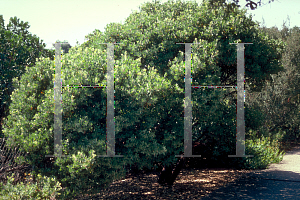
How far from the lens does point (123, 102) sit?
595 centimetres

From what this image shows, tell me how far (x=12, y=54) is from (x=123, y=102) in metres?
4.47

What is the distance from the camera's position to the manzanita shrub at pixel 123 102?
5559 millimetres

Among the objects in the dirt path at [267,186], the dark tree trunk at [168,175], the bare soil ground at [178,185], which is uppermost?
the dark tree trunk at [168,175]

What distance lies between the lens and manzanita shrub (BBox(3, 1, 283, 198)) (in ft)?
18.2

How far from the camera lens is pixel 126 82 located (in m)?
5.88

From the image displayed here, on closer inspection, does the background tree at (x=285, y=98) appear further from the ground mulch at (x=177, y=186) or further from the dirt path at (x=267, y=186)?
the ground mulch at (x=177, y=186)

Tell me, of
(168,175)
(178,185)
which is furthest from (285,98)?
(168,175)

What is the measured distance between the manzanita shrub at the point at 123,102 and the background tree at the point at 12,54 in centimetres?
156

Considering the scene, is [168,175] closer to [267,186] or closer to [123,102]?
[267,186]

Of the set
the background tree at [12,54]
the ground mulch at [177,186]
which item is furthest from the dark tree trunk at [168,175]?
the background tree at [12,54]

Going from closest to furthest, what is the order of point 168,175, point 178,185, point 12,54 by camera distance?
point 12,54 → point 168,175 → point 178,185

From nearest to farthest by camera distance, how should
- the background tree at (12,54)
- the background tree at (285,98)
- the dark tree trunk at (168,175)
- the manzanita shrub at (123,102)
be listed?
the manzanita shrub at (123,102) → the background tree at (12,54) → the dark tree trunk at (168,175) → the background tree at (285,98)

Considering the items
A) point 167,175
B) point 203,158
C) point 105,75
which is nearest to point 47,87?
point 105,75

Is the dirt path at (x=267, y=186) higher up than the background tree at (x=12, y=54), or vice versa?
the background tree at (x=12, y=54)
